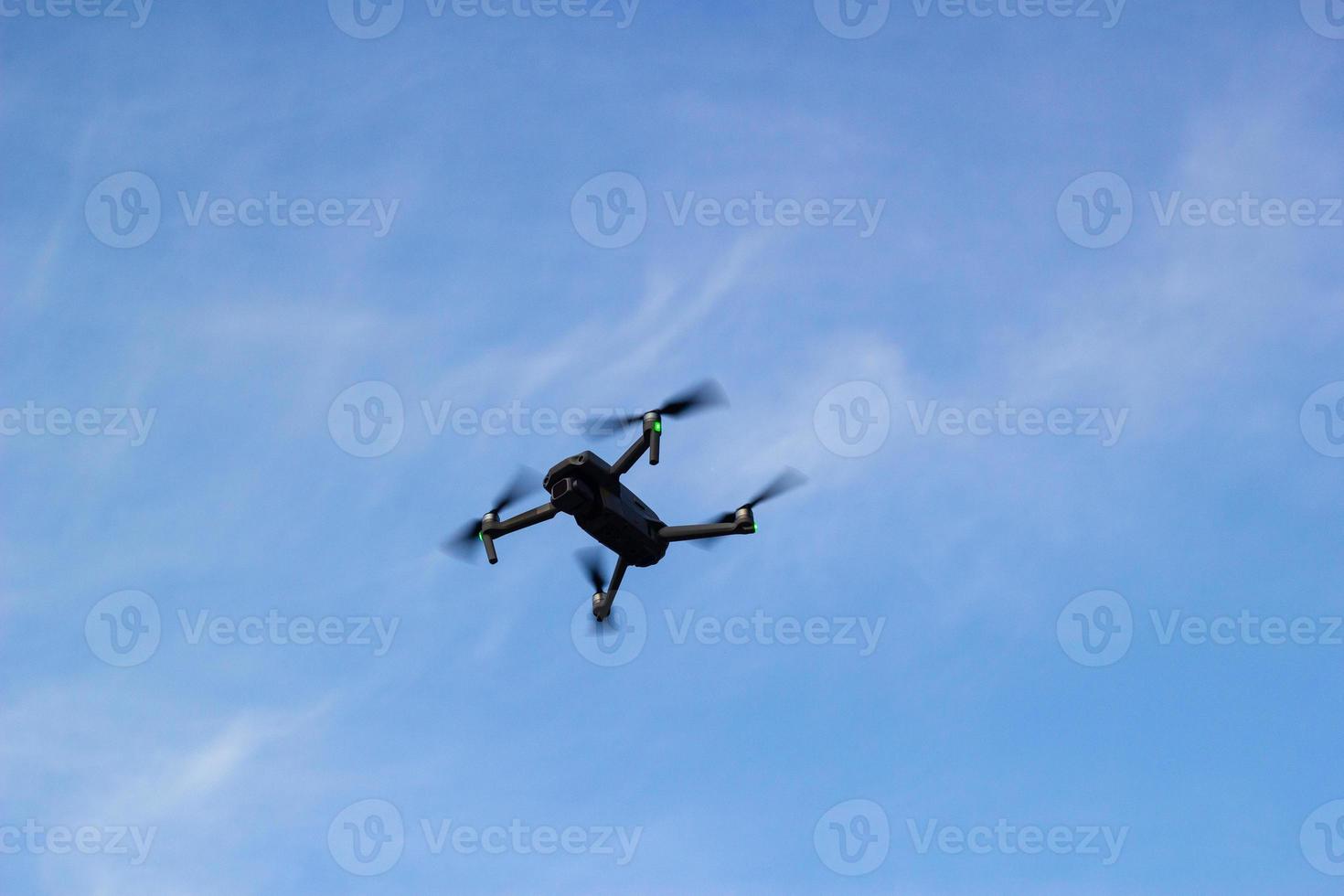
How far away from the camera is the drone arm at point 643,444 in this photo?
139 ft

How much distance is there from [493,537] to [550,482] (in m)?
4.25

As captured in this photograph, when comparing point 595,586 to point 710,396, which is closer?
point 710,396

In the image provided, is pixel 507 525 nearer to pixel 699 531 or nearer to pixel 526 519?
pixel 526 519

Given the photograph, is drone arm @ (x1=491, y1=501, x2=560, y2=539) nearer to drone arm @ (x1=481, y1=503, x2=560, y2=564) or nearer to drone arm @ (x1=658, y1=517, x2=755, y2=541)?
drone arm @ (x1=481, y1=503, x2=560, y2=564)

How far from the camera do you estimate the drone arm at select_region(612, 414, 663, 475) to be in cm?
4247

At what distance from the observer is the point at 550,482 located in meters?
42.6

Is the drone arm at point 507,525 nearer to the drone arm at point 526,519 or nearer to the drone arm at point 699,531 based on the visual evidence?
the drone arm at point 526,519

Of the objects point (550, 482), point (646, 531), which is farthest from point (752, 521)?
point (550, 482)

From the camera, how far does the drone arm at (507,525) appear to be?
44250 mm

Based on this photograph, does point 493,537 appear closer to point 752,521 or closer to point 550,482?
point 550,482

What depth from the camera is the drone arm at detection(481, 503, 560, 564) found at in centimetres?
4425

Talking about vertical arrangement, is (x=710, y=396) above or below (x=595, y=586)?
above

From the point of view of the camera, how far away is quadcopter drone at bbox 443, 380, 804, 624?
1665 inches

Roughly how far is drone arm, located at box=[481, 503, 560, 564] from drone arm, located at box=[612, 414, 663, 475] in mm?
2485
